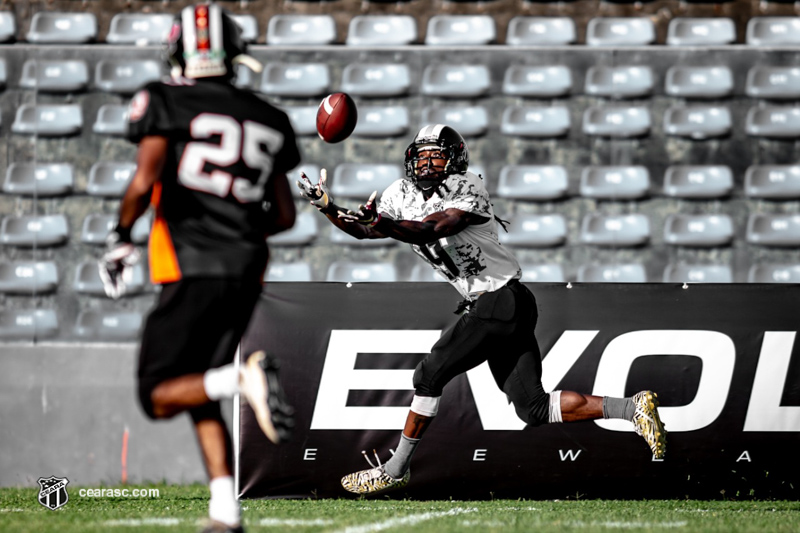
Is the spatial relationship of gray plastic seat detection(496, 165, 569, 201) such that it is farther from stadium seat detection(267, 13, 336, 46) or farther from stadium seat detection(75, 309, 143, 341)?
stadium seat detection(75, 309, 143, 341)

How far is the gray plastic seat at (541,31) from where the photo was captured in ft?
28.4

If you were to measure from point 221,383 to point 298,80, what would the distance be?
560 centimetres

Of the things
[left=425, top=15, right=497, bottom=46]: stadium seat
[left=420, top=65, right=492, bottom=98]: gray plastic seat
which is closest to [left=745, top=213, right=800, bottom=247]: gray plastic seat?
[left=420, top=65, right=492, bottom=98]: gray plastic seat

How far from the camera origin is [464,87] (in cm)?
834

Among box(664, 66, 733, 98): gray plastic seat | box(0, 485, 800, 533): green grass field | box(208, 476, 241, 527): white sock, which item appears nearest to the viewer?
box(208, 476, 241, 527): white sock

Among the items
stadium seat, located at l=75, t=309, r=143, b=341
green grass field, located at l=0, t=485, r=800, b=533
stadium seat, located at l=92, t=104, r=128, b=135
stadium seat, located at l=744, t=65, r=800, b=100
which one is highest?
stadium seat, located at l=744, t=65, r=800, b=100

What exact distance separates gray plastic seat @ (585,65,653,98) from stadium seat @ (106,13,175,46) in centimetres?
359

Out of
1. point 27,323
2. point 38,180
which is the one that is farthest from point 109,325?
point 38,180

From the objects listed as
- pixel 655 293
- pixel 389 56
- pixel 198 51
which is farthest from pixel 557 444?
pixel 389 56

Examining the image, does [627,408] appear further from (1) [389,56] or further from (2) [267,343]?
Result: (1) [389,56]

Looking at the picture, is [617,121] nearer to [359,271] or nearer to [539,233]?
[539,233]

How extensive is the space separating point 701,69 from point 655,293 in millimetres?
3589

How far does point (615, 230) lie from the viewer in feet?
26.2

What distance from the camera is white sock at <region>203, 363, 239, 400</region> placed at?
3100 mm
